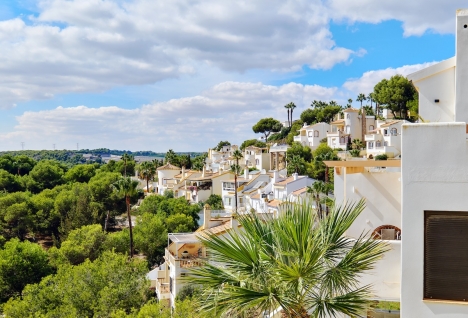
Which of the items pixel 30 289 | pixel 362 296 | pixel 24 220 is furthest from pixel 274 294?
pixel 24 220

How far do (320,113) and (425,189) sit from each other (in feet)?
291

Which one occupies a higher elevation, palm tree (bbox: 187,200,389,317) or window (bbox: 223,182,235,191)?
palm tree (bbox: 187,200,389,317)

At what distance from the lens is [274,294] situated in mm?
5105

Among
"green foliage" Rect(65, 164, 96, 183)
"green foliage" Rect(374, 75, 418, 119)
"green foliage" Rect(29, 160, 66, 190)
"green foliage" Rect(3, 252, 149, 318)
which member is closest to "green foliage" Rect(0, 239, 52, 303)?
"green foliage" Rect(3, 252, 149, 318)

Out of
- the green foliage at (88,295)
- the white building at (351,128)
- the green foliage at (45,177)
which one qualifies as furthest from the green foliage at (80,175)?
the green foliage at (88,295)

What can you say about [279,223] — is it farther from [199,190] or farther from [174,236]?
[199,190]

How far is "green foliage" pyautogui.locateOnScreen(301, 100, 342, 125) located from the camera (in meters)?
89.6

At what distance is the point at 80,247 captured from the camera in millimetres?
38375

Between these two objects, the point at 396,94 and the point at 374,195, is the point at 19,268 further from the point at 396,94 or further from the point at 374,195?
the point at 396,94

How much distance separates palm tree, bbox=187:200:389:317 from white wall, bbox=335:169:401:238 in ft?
8.46

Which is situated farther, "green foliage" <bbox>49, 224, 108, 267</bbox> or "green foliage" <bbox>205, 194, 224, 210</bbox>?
"green foliage" <bbox>205, 194, 224, 210</bbox>

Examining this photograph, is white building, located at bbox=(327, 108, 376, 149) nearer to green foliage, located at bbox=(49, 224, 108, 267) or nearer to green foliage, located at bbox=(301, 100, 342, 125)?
green foliage, located at bbox=(301, 100, 342, 125)

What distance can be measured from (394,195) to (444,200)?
10.7ft

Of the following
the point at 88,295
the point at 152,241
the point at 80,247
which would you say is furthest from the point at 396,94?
the point at 88,295
